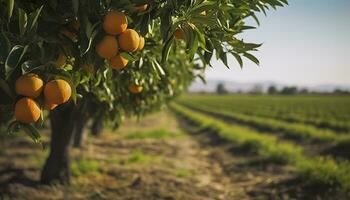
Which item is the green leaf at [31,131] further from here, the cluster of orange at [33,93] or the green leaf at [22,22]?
the green leaf at [22,22]

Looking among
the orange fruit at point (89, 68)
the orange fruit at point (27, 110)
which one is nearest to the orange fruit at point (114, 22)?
the orange fruit at point (89, 68)

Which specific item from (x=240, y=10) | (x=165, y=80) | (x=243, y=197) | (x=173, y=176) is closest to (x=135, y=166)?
(x=173, y=176)

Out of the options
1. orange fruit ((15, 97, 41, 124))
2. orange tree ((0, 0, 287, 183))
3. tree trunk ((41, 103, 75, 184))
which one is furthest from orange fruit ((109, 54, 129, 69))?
tree trunk ((41, 103, 75, 184))

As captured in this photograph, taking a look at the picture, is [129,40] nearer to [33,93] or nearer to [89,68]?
[89,68]

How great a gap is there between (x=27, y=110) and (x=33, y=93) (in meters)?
0.10

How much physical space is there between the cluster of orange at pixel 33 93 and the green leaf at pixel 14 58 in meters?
0.13

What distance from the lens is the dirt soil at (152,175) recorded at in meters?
8.37

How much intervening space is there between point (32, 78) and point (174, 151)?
13.1 m

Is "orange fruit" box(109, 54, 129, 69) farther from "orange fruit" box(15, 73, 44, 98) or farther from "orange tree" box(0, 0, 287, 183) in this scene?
"orange fruit" box(15, 73, 44, 98)

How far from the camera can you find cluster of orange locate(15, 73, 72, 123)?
8.63ft

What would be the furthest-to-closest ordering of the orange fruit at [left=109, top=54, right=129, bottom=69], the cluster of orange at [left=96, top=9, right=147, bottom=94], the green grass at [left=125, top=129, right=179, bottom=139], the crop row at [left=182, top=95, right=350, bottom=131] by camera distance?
the crop row at [left=182, top=95, right=350, bottom=131] < the green grass at [left=125, top=129, right=179, bottom=139] < the orange fruit at [left=109, top=54, right=129, bottom=69] < the cluster of orange at [left=96, top=9, right=147, bottom=94]

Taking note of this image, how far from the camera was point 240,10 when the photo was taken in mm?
3158

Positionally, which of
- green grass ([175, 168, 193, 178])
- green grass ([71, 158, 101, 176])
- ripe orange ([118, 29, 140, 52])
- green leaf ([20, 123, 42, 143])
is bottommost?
green grass ([175, 168, 193, 178])

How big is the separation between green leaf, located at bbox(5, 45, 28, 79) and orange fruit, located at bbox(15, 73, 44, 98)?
12cm
